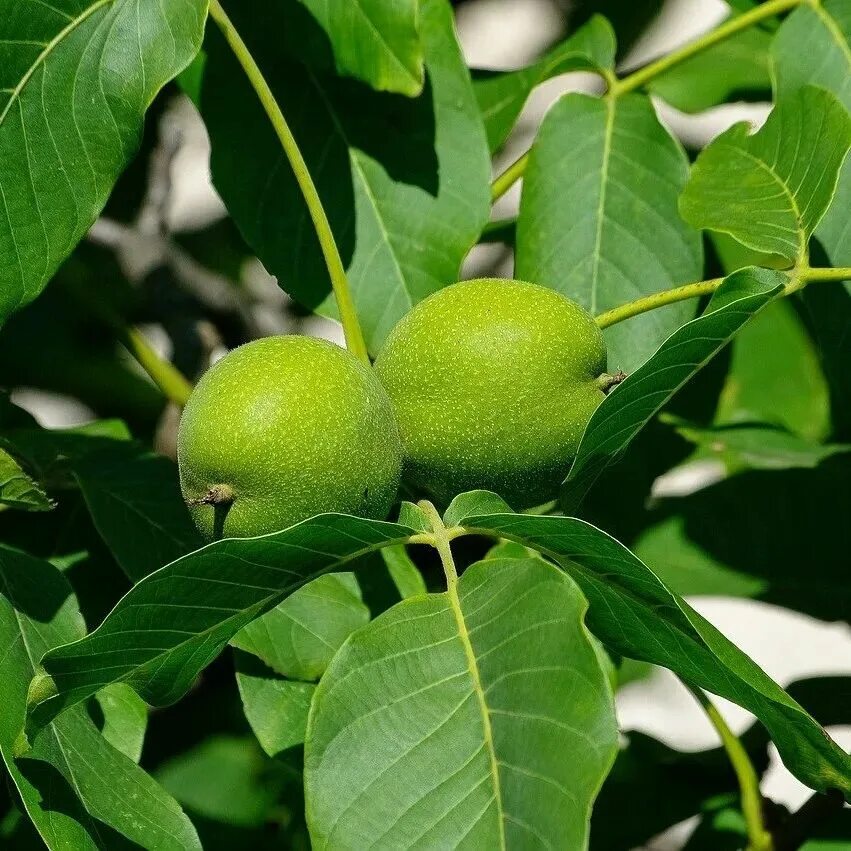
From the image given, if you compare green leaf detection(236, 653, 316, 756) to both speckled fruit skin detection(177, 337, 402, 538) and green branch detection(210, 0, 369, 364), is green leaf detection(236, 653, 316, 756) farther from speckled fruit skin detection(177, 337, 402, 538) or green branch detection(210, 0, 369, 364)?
green branch detection(210, 0, 369, 364)

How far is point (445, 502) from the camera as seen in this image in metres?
1.04

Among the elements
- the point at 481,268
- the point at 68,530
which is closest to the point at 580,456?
the point at 68,530

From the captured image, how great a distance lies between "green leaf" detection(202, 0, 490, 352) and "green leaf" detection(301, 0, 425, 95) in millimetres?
70

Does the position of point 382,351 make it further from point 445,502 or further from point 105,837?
point 105,837

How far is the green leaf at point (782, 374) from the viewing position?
5.57 ft

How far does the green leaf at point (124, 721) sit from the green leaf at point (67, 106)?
0.34 meters

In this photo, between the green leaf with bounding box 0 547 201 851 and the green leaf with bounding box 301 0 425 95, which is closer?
the green leaf with bounding box 0 547 201 851

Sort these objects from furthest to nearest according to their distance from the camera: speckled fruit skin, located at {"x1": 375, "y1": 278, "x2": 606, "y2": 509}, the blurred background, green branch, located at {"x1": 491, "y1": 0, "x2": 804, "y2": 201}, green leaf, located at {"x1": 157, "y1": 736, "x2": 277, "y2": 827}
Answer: the blurred background < green leaf, located at {"x1": 157, "y1": 736, "x2": 277, "y2": 827} < green branch, located at {"x1": 491, "y1": 0, "x2": 804, "y2": 201} < speckled fruit skin, located at {"x1": 375, "y1": 278, "x2": 606, "y2": 509}

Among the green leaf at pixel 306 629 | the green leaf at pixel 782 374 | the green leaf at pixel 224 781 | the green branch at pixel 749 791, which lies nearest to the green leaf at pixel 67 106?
the green leaf at pixel 306 629

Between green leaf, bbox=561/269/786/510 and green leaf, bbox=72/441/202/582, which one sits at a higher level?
green leaf, bbox=561/269/786/510

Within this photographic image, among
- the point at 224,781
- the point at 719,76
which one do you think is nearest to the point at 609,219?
the point at 719,76

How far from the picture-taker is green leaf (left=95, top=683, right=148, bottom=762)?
3.32 feet

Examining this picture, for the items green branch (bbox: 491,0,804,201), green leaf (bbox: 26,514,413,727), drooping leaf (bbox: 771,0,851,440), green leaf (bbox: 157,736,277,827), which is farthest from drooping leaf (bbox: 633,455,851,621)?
green leaf (bbox: 26,514,413,727)

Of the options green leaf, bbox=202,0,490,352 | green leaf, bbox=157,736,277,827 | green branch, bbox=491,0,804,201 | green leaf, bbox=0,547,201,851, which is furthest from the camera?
green leaf, bbox=157,736,277,827
